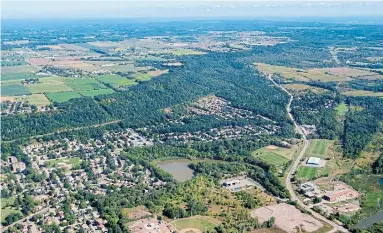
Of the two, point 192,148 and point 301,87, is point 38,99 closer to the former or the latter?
point 192,148

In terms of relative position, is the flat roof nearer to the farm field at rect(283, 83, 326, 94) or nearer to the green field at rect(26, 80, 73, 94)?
the farm field at rect(283, 83, 326, 94)

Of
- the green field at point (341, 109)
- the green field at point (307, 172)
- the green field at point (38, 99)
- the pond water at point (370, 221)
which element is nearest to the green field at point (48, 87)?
the green field at point (38, 99)

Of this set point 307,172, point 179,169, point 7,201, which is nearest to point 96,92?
point 179,169

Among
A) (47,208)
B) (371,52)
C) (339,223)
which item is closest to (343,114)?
(339,223)

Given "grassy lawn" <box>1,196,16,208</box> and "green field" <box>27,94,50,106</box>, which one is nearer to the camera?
"grassy lawn" <box>1,196,16,208</box>

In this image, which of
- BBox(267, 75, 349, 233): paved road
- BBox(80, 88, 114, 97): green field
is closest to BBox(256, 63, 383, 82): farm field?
BBox(267, 75, 349, 233): paved road

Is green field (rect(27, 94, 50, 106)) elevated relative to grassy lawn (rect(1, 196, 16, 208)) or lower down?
elevated

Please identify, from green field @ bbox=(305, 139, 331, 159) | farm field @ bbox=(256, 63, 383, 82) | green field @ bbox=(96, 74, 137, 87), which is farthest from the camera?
farm field @ bbox=(256, 63, 383, 82)

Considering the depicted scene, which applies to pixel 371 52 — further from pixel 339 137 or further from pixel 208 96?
pixel 339 137
